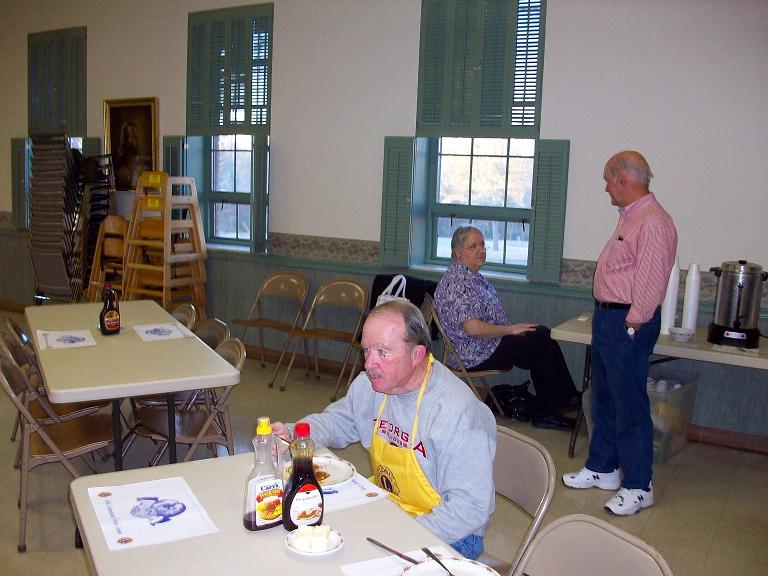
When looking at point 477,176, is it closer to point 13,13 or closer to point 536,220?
point 536,220

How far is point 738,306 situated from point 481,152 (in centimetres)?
249

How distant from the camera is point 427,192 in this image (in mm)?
6438

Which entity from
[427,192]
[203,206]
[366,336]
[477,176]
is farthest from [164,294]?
[366,336]

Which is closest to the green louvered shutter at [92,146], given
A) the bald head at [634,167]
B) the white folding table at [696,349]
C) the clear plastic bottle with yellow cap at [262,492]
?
the white folding table at [696,349]

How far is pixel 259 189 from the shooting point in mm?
6891

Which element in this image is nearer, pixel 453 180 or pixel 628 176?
pixel 628 176

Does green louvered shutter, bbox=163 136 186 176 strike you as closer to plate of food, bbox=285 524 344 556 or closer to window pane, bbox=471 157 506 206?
window pane, bbox=471 157 506 206

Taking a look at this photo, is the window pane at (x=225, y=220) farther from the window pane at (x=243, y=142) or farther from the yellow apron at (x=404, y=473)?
the yellow apron at (x=404, y=473)

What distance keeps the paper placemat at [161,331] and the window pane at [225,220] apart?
3.27m

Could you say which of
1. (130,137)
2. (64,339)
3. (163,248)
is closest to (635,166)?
(64,339)

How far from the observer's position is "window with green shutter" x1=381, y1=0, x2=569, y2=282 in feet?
18.4

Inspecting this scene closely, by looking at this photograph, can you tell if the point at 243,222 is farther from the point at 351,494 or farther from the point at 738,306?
the point at 351,494

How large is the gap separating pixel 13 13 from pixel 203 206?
3.68 metres

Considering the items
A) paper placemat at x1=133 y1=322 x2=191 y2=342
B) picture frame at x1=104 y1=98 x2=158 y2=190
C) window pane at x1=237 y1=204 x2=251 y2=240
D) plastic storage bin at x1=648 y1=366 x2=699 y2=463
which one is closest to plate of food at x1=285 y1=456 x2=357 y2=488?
paper placemat at x1=133 y1=322 x2=191 y2=342
